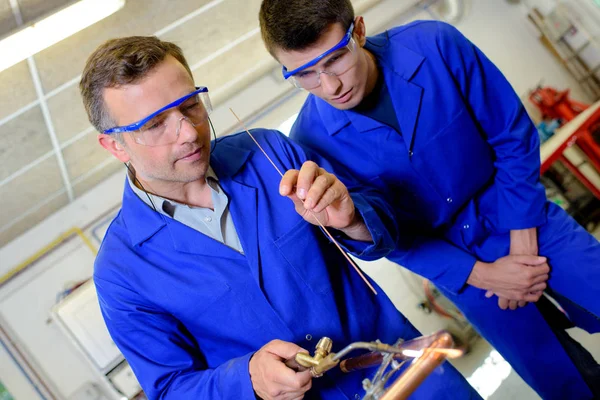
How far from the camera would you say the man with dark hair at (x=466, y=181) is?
1810mm

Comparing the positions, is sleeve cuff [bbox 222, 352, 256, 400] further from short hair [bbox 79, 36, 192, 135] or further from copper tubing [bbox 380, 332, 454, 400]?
short hair [bbox 79, 36, 192, 135]

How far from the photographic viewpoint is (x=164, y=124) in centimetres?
132

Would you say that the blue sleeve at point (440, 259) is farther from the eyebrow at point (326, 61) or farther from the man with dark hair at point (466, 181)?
→ the eyebrow at point (326, 61)

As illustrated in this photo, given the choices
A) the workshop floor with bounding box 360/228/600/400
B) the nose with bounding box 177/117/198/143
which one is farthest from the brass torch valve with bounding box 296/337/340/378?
the workshop floor with bounding box 360/228/600/400

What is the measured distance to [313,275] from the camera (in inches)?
57.2

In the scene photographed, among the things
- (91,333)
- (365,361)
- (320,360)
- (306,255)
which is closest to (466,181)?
(306,255)

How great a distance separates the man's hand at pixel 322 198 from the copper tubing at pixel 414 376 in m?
0.47

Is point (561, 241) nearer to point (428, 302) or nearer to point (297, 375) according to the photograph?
point (297, 375)

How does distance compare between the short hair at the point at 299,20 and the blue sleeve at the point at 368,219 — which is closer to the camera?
the blue sleeve at the point at 368,219

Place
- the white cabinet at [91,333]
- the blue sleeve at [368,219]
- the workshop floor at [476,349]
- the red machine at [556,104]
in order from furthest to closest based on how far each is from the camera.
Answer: the red machine at [556,104] < the workshop floor at [476,349] < the white cabinet at [91,333] < the blue sleeve at [368,219]

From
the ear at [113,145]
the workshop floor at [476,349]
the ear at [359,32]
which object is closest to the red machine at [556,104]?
the workshop floor at [476,349]

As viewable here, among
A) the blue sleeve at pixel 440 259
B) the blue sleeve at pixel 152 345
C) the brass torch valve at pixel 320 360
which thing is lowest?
the blue sleeve at pixel 440 259

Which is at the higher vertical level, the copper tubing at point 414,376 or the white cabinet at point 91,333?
the white cabinet at point 91,333

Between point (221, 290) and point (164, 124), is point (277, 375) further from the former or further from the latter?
point (164, 124)
